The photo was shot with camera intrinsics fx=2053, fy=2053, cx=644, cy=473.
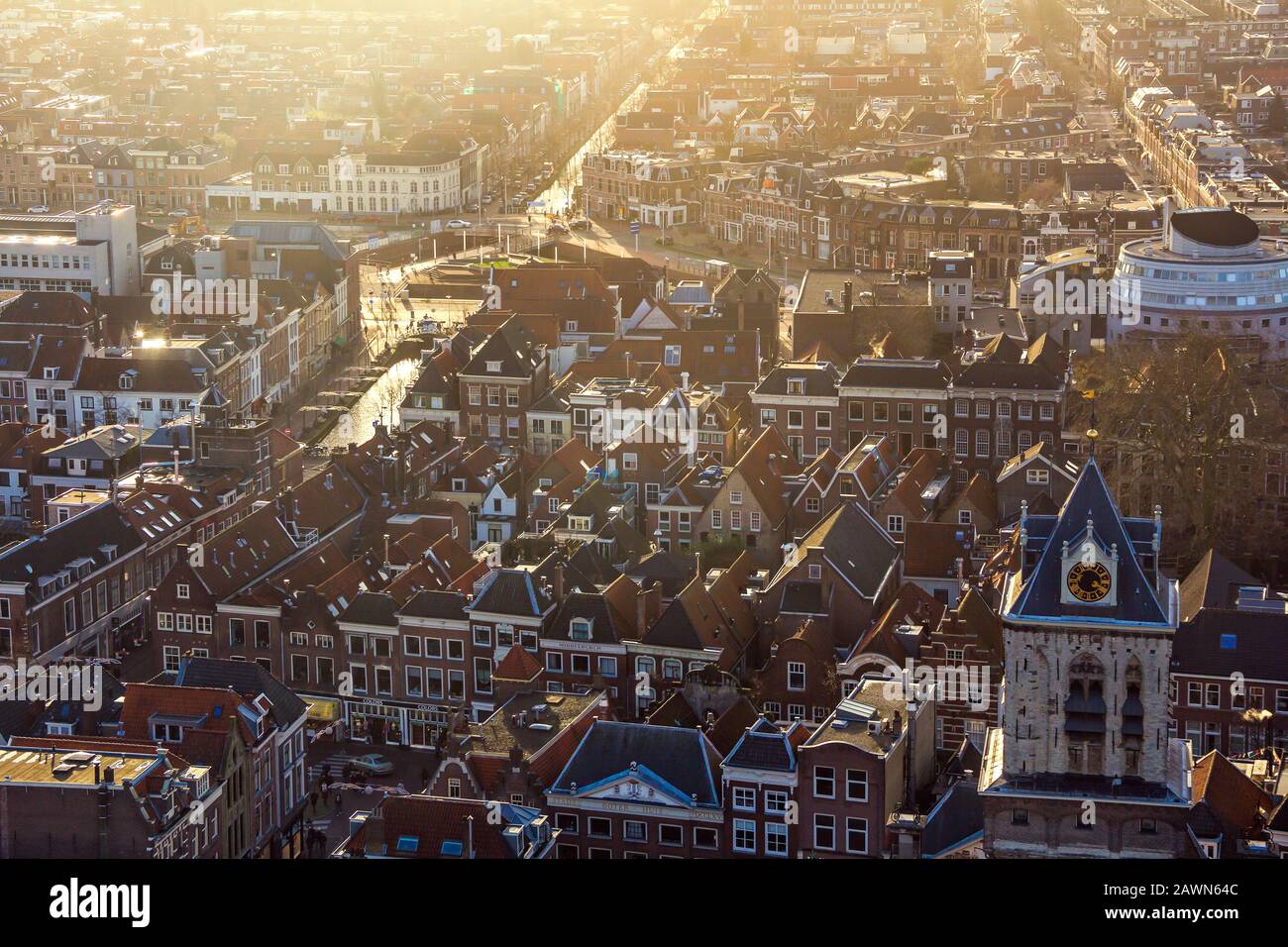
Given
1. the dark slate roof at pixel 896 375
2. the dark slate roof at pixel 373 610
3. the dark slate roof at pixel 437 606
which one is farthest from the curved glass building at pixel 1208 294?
the dark slate roof at pixel 373 610

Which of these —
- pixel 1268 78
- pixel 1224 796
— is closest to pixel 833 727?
pixel 1224 796

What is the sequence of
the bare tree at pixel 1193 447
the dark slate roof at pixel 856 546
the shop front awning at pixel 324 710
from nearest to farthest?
the shop front awning at pixel 324 710
the dark slate roof at pixel 856 546
the bare tree at pixel 1193 447

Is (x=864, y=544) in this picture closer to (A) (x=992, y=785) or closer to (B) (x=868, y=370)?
(B) (x=868, y=370)

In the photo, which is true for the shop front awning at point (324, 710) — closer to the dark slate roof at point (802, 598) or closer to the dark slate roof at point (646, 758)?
the dark slate roof at point (802, 598)

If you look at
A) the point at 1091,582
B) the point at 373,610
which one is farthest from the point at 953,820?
the point at 373,610

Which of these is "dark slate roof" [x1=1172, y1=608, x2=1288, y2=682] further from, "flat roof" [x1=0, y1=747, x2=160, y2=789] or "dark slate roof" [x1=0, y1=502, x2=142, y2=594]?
"dark slate roof" [x1=0, y1=502, x2=142, y2=594]
